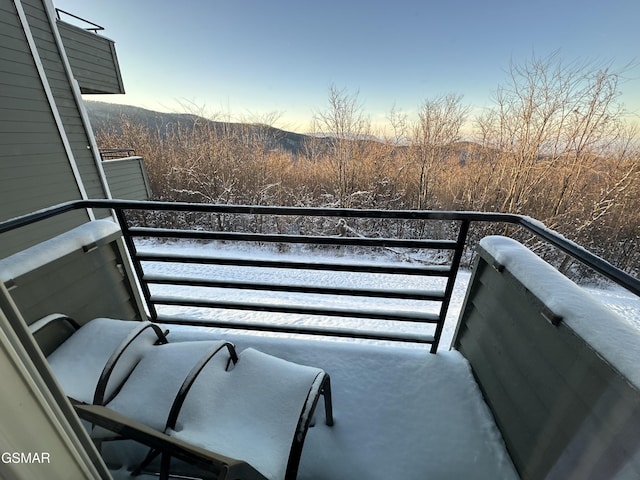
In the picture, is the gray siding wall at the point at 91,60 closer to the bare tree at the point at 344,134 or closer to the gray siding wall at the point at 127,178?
the gray siding wall at the point at 127,178

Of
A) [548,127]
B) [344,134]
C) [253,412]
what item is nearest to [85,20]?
[344,134]

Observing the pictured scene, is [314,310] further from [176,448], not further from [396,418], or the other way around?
[176,448]

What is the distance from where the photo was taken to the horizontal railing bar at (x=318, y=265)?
4.78 ft

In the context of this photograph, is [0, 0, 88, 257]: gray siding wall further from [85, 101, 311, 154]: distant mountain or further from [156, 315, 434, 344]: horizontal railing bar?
[85, 101, 311, 154]: distant mountain

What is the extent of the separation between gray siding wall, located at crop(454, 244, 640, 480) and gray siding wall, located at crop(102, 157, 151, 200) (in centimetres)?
616

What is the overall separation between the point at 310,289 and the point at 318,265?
0.18m

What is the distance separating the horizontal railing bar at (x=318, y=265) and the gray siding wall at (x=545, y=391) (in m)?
0.27

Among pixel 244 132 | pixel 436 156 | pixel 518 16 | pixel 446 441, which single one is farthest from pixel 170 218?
pixel 518 16

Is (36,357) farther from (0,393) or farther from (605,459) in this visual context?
(605,459)

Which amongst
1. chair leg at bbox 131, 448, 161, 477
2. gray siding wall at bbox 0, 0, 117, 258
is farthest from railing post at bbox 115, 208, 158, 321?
gray siding wall at bbox 0, 0, 117, 258

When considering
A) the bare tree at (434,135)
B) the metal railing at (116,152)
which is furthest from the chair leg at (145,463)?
the bare tree at (434,135)

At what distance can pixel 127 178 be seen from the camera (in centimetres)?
546

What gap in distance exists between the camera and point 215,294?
14.7 ft

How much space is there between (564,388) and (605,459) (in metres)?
0.19
